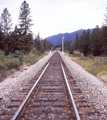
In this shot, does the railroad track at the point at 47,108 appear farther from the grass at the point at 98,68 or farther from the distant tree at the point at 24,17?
the distant tree at the point at 24,17

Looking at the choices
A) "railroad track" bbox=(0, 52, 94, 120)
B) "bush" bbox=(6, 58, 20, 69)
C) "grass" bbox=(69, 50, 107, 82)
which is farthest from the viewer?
"bush" bbox=(6, 58, 20, 69)

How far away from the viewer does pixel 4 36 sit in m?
28.3

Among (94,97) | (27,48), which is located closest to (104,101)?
(94,97)

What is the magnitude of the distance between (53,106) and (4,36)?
93.9ft

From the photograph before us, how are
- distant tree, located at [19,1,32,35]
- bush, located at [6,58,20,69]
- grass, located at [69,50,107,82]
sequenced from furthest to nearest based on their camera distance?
distant tree, located at [19,1,32,35], bush, located at [6,58,20,69], grass, located at [69,50,107,82]

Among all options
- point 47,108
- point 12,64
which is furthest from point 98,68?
point 12,64

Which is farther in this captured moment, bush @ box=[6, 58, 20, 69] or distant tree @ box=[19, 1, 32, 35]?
distant tree @ box=[19, 1, 32, 35]

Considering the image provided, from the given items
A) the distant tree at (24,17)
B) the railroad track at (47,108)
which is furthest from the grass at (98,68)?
the distant tree at (24,17)

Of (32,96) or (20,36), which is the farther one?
(20,36)

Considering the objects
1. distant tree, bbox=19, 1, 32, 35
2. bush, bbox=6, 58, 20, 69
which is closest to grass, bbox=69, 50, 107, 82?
bush, bbox=6, 58, 20, 69

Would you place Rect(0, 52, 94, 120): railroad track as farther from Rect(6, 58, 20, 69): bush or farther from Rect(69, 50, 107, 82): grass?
Rect(6, 58, 20, 69): bush

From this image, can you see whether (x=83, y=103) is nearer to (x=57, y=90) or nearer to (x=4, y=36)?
(x=57, y=90)

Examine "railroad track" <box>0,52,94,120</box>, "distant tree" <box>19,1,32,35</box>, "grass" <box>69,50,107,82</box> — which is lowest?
"railroad track" <box>0,52,94,120</box>

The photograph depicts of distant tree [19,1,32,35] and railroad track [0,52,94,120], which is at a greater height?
distant tree [19,1,32,35]
